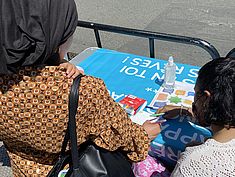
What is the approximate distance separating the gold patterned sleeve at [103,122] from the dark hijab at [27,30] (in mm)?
222

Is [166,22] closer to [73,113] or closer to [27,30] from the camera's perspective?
[73,113]

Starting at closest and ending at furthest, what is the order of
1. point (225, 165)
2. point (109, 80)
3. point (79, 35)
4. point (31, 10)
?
1. point (31, 10)
2. point (225, 165)
3. point (109, 80)
4. point (79, 35)

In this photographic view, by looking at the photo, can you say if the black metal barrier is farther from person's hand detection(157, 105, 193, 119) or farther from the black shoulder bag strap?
the black shoulder bag strap

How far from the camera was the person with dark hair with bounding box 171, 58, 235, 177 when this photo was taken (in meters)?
1.43

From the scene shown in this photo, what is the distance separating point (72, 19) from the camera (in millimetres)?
1419

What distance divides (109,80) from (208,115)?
1.21 meters

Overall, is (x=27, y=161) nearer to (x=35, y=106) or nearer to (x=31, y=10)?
(x=35, y=106)

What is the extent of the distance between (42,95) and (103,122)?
29cm

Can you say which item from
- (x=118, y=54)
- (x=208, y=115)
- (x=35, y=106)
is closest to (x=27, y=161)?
(x=35, y=106)

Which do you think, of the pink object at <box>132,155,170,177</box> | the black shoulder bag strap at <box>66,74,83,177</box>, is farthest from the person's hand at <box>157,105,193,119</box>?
the black shoulder bag strap at <box>66,74,83,177</box>

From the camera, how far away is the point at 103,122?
158 cm

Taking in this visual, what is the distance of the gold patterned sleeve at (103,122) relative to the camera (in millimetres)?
1492

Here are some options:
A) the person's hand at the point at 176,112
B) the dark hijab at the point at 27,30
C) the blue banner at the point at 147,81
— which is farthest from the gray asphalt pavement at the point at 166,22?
the dark hijab at the point at 27,30

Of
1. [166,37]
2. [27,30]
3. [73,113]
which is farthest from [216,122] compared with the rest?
[166,37]
